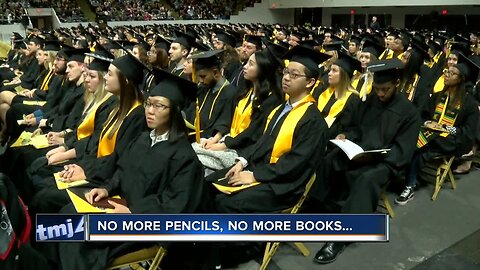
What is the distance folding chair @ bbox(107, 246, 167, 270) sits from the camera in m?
2.54

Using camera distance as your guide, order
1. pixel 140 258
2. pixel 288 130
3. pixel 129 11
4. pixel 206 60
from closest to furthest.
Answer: pixel 140 258 → pixel 288 130 → pixel 206 60 → pixel 129 11

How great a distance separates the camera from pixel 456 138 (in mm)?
4414

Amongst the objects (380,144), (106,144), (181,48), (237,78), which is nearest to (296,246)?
(380,144)

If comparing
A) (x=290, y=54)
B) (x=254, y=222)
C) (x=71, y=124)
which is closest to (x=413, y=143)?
(x=290, y=54)

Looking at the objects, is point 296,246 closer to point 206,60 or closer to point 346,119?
point 346,119

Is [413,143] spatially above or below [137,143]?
below

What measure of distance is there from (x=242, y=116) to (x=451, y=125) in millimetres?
2193

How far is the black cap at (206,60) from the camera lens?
4.37 metres

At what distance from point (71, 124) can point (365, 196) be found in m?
3.15

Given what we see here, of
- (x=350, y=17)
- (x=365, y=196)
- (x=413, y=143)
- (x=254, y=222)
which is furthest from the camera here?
(x=350, y=17)

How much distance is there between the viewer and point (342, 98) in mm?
4469

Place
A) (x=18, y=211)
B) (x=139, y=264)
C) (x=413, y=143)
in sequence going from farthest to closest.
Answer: (x=413, y=143), (x=139, y=264), (x=18, y=211)

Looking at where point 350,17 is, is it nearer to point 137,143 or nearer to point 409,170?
point 409,170

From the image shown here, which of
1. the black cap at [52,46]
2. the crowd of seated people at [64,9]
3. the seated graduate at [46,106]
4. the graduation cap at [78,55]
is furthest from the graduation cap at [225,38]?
the crowd of seated people at [64,9]
